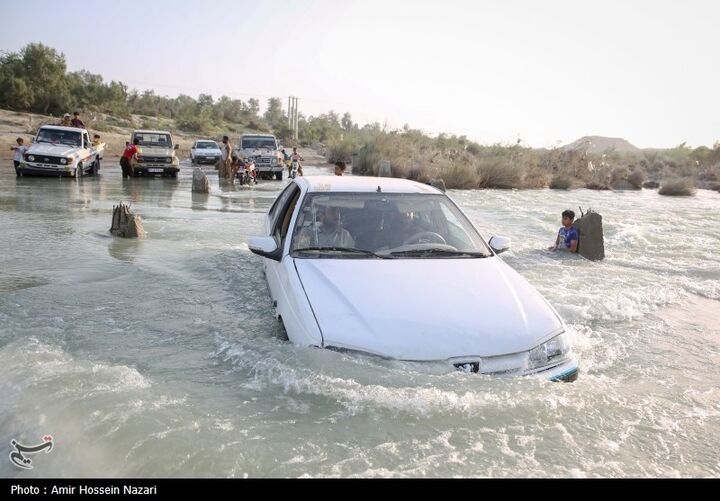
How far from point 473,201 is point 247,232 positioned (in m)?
11.0

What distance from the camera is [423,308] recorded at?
394cm

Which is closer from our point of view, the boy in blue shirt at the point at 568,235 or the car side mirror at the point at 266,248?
the car side mirror at the point at 266,248

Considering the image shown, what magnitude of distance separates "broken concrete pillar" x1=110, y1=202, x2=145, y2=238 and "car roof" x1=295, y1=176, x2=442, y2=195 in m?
5.22

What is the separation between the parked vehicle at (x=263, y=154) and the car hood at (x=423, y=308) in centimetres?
2037

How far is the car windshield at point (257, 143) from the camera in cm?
2536

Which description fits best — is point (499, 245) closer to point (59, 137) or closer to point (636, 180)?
point (59, 137)

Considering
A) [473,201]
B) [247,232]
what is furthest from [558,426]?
[473,201]

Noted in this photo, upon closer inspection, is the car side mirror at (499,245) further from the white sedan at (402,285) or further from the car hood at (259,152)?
the car hood at (259,152)

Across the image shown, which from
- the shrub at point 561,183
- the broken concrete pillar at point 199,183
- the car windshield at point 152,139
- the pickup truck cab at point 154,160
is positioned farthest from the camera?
the shrub at point 561,183

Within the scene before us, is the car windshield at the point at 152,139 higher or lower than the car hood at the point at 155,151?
higher

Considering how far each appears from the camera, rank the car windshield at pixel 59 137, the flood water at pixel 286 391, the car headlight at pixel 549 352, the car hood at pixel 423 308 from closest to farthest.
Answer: the flood water at pixel 286 391
the car hood at pixel 423 308
the car headlight at pixel 549 352
the car windshield at pixel 59 137

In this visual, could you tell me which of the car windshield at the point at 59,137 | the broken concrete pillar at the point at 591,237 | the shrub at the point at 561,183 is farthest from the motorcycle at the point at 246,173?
the shrub at the point at 561,183

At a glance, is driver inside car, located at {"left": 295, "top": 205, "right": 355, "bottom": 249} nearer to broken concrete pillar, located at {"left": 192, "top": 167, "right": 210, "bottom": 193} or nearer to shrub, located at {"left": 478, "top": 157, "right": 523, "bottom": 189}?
broken concrete pillar, located at {"left": 192, "top": 167, "right": 210, "bottom": 193}
